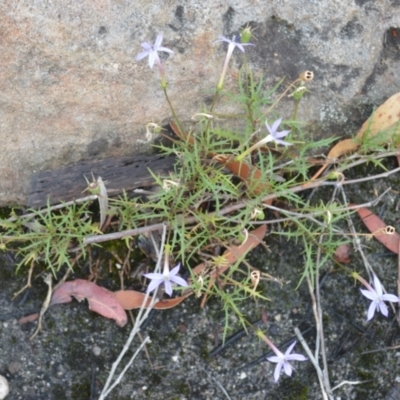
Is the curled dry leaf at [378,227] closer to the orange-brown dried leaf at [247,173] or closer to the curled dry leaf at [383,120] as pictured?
the curled dry leaf at [383,120]

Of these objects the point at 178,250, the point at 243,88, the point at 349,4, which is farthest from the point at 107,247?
the point at 349,4

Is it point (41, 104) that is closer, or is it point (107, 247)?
point (41, 104)

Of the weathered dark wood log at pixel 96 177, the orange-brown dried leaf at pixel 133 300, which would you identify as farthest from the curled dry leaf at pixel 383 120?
the orange-brown dried leaf at pixel 133 300

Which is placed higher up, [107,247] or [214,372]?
[107,247]

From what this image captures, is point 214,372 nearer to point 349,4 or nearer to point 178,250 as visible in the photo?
point 178,250

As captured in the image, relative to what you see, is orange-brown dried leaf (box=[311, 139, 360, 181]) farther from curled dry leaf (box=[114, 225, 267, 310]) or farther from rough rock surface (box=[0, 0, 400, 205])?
curled dry leaf (box=[114, 225, 267, 310])

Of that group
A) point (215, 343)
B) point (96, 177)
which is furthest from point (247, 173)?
point (215, 343)

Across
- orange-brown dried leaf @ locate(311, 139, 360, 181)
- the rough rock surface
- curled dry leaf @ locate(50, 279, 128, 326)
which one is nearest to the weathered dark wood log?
the rough rock surface
